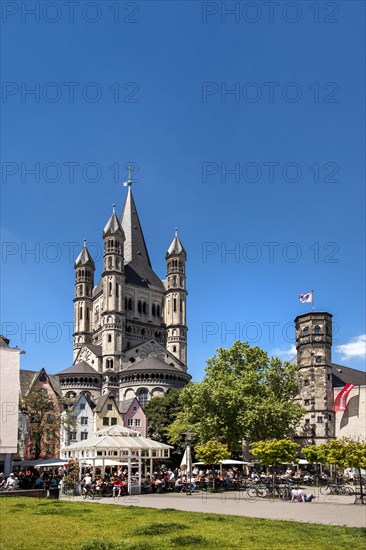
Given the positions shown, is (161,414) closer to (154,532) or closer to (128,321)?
(128,321)

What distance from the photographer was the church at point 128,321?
386 ft

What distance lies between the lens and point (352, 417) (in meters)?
90.5

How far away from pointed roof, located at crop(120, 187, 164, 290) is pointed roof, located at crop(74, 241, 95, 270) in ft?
26.7

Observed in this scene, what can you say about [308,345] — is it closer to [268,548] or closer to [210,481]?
[210,481]

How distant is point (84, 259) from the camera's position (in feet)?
477

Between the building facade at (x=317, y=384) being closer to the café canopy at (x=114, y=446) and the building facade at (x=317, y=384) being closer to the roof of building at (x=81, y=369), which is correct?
the roof of building at (x=81, y=369)

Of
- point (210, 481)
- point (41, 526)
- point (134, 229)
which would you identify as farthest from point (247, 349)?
point (134, 229)

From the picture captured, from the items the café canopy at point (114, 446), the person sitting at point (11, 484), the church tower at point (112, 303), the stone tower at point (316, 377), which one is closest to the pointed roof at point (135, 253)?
the church tower at point (112, 303)

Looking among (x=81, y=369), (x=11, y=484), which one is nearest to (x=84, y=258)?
(x=81, y=369)

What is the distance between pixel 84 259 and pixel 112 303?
21.3m

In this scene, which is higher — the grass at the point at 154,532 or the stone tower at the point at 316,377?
the stone tower at the point at 316,377

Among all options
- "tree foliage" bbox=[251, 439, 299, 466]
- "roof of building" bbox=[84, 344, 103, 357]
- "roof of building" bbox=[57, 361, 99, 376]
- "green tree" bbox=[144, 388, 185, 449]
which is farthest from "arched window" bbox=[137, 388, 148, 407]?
"tree foliage" bbox=[251, 439, 299, 466]

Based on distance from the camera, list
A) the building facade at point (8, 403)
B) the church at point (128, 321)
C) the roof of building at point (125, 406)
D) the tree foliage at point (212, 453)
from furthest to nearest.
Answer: the church at point (128, 321)
the roof of building at point (125, 406)
the tree foliage at point (212, 453)
the building facade at point (8, 403)

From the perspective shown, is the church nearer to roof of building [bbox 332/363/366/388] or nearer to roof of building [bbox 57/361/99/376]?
roof of building [bbox 57/361/99/376]
